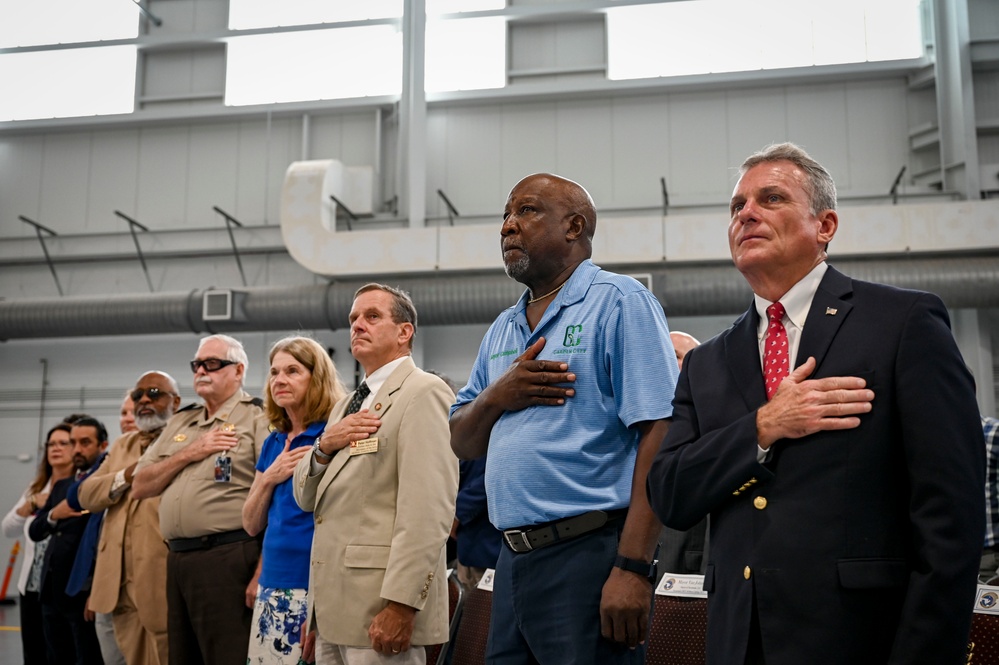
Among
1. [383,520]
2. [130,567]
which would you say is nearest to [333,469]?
[383,520]

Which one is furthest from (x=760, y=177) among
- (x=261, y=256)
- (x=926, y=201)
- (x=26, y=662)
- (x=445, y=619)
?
(x=261, y=256)

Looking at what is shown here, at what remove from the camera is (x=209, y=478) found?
3510mm

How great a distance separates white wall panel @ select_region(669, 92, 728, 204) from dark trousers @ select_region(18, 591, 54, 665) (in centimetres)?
693

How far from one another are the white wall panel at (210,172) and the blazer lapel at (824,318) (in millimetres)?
9639

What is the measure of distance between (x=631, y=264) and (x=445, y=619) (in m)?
6.24

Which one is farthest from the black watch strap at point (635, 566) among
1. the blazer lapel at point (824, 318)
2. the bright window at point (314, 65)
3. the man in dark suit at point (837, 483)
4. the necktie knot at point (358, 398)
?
the bright window at point (314, 65)

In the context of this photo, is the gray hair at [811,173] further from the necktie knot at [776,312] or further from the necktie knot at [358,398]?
the necktie knot at [358,398]

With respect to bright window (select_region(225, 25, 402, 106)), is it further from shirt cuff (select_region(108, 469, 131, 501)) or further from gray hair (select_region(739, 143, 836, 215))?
gray hair (select_region(739, 143, 836, 215))

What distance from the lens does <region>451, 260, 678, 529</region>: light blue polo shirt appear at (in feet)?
5.84

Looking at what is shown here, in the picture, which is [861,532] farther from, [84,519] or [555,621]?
[84,519]

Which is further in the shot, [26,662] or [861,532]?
[26,662]

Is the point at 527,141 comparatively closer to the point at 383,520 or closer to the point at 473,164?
the point at 473,164

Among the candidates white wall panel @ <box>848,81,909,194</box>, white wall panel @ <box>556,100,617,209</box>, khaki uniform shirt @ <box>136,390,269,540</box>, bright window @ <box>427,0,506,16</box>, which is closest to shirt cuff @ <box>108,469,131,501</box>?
khaki uniform shirt @ <box>136,390,269,540</box>

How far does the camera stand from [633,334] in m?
1.86
